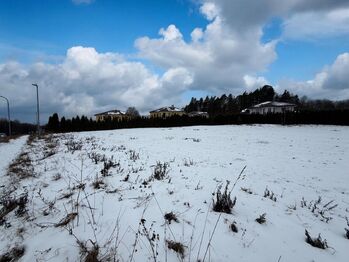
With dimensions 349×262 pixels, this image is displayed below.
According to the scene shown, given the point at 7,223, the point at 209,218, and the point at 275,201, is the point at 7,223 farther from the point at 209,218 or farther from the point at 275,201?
the point at 275,201

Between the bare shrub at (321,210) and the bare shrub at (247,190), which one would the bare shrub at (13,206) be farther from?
the bare shrub at (321,210)

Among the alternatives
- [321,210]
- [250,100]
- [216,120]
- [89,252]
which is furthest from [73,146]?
[250,100]

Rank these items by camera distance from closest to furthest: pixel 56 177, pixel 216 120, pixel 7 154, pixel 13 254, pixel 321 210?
1. pixel 13 254
2. pixel 321 210
3. pixel 56 177
4. pixel 7 154
5. pixel 216 120

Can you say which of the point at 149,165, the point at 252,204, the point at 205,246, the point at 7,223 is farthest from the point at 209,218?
the point at 149,165

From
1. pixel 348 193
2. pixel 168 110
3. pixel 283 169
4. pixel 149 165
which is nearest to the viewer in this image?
pixel 348 193

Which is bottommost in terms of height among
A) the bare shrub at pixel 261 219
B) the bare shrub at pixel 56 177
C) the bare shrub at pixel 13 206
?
the bare shrub at pixel 261 219

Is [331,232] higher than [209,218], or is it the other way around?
[209,218]

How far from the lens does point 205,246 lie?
11.8ft

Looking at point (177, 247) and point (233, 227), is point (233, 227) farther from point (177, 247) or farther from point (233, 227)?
point (177, 247)

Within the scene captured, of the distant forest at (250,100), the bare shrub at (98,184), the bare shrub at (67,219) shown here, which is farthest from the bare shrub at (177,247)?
the distant forest at (250,100)

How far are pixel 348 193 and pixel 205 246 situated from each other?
5.52 metres

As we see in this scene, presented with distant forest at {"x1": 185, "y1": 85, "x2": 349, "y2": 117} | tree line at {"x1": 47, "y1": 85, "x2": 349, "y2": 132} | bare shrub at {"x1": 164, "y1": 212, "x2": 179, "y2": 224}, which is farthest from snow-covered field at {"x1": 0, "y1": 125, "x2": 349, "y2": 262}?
distant forest at {"x1": 185, "y1": 85, "x2": 349, "y2": 117}

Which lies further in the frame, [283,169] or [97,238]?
[283,169]

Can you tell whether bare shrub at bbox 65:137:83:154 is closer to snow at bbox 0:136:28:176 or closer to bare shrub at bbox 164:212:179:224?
snow at bbox 0:136:28:176
